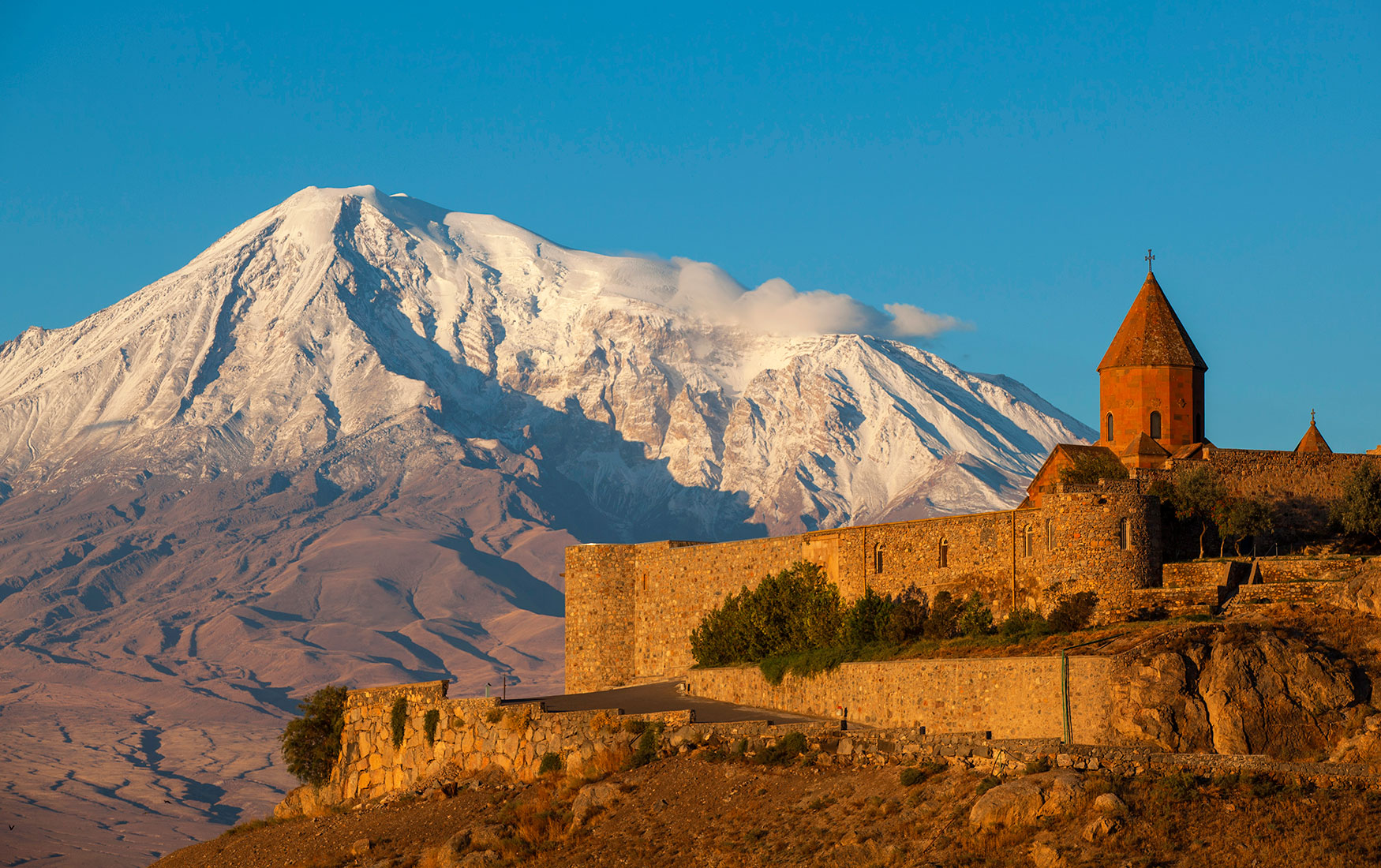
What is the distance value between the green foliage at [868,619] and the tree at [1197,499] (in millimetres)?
8062

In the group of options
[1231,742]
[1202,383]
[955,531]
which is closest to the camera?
[1231,742]

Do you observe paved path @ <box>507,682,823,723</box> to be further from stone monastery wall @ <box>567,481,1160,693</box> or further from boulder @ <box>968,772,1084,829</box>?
boulder @ <box>968,772,1084,829</box>

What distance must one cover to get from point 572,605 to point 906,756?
21860 mm

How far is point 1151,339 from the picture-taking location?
168 feet

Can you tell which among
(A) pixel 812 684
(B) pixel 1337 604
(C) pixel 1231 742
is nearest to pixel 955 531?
(A) pixel 812 684

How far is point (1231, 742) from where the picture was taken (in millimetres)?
29922

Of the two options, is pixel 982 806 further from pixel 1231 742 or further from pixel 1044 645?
pixel 1044 645

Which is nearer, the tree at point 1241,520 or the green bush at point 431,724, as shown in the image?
the green bush at point 431,724

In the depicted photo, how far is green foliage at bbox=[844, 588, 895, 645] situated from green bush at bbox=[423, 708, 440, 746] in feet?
35.1

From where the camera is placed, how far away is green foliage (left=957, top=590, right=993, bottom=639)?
40344mm

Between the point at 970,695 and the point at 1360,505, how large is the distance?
54.2 ft

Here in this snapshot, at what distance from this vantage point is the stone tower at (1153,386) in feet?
166

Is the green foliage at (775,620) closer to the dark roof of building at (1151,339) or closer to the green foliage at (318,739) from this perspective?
the green foliage at (318,739)

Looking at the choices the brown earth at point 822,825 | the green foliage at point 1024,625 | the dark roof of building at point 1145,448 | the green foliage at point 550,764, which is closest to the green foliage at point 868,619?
the green foliage at point 1024,625
